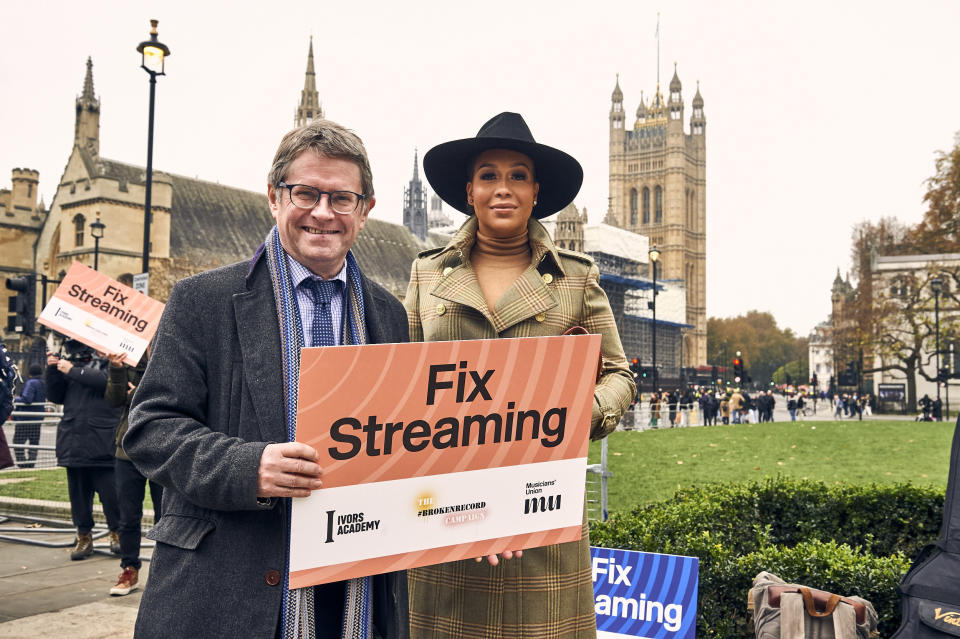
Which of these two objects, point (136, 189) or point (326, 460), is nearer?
point (326, 460)

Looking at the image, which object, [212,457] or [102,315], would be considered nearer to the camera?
[212,457]

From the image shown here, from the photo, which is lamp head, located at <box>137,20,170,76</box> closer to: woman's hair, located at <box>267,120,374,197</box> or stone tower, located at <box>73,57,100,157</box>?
woman's hair, located at <box>267,120,374,197</box>

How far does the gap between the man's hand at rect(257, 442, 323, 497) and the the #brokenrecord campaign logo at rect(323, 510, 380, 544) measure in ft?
0.42

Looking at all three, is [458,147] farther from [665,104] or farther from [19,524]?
[665,104]

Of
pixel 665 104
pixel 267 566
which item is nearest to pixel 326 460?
pixel 267 566

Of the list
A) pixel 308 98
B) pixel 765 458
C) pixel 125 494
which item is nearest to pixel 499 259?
pixel 125 494

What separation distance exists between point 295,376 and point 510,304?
1.03 meters

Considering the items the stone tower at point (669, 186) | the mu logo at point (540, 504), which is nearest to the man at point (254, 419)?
the mu logo at point (540, 504)

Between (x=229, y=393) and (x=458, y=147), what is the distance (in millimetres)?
1437

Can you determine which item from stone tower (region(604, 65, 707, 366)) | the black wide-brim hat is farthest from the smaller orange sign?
stone tower (region(604, 65, 707, 366))

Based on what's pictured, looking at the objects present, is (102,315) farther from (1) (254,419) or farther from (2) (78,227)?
(2) (78,227)

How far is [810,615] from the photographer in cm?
377

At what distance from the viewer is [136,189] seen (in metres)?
53.8

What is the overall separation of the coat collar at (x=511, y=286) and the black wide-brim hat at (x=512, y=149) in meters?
0.21
